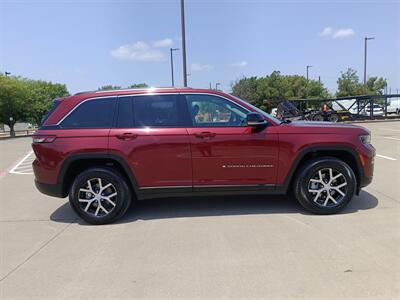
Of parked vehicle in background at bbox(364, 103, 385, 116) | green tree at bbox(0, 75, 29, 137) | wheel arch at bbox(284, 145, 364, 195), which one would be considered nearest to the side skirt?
wheel arch at bbox(284, 145, 364, 195)

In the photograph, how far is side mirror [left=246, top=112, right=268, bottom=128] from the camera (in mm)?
5156

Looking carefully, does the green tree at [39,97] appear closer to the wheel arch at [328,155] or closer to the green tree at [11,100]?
the green tree at [11,100]

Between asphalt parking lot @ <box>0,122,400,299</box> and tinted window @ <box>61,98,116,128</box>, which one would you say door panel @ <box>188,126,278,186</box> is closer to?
asphalt parking lot @ <box>0,122,400,299</box>

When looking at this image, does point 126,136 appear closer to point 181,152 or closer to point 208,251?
point 181,152

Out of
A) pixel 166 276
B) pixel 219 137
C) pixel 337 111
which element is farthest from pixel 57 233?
pixel 337 111

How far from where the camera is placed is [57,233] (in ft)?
16.7

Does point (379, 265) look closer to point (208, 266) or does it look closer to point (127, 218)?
point (208, 266)

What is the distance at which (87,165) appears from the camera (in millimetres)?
5477

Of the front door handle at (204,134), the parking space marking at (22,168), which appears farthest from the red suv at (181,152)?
the parking space marking at (22,168)

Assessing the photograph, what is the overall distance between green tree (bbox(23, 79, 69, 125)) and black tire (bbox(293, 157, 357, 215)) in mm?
39323

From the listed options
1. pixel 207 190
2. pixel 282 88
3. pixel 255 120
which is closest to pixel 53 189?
pixel 207 190

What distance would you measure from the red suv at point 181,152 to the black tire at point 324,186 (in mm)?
14

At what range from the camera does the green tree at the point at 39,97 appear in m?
44.9

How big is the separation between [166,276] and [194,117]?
7.77 ft
